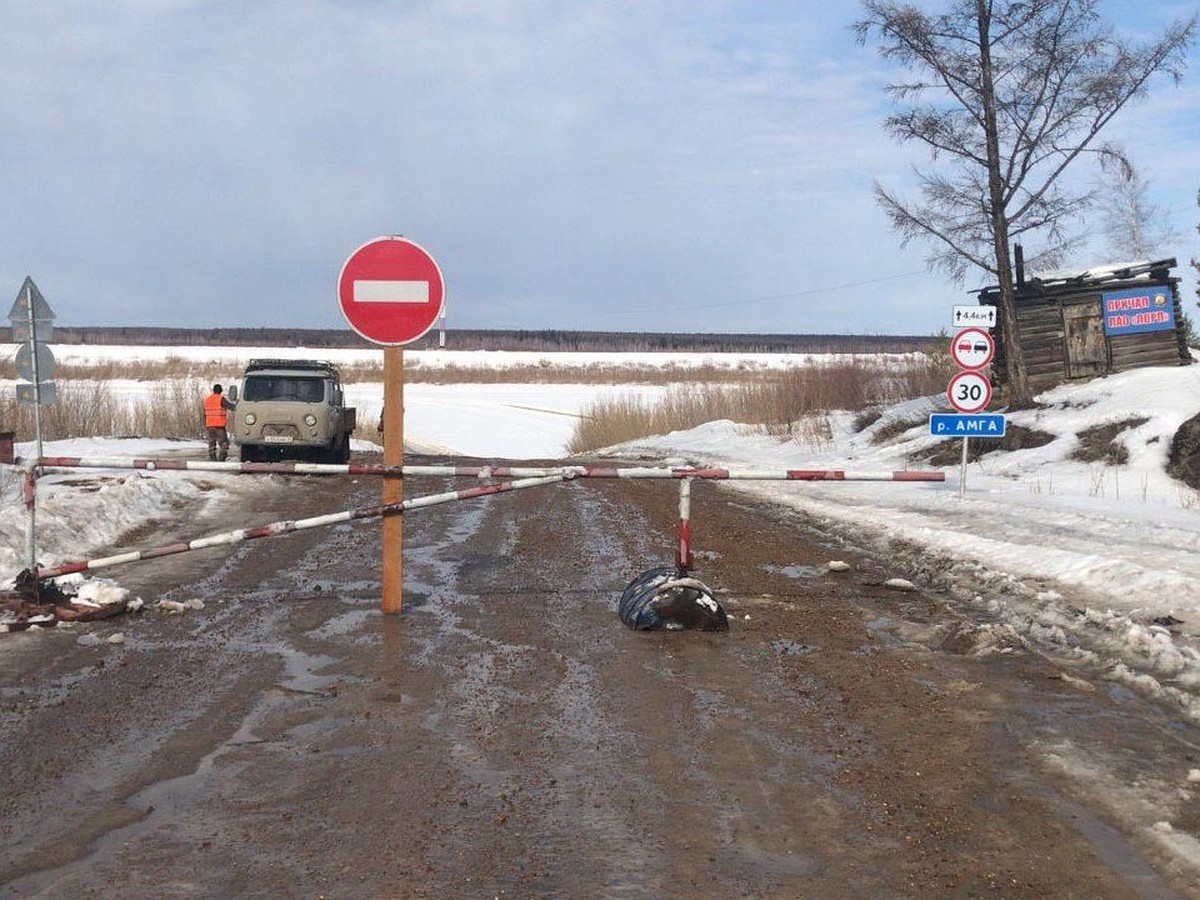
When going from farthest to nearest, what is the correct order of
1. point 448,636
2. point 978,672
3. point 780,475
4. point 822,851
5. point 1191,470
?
point 1191,470 < point 780,475 < point 448,636 < point 978,672 < point 822,851

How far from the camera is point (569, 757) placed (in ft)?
17.8

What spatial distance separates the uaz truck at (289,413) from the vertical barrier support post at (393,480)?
18550mm

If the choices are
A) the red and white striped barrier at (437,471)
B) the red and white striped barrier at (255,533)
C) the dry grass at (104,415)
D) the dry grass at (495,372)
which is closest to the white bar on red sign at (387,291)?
the red and white striped barrier at (437,471)

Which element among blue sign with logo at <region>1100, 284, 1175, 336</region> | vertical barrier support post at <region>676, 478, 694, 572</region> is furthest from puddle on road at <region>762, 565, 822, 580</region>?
blue sign with logo at <region>1100, 284, 1175, 336</region>

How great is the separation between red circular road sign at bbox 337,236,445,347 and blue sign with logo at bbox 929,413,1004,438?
1022 centimetres

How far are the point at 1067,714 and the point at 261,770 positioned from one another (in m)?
3.94

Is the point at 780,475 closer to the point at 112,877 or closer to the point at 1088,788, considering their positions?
the point at 1088,788

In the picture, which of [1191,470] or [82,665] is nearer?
[82,665]

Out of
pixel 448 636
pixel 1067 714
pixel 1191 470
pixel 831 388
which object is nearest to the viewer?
pixel 1067 714

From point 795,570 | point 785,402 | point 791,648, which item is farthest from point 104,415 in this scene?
point 791,648

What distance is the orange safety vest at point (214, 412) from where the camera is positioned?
88.4ft

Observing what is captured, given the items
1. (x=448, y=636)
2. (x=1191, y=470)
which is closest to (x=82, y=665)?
(x=448, y=636)

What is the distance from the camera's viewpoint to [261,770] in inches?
204

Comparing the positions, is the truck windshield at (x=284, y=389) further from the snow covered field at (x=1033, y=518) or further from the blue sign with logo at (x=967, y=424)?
the blue sign with logo at (x=967, y=424)
